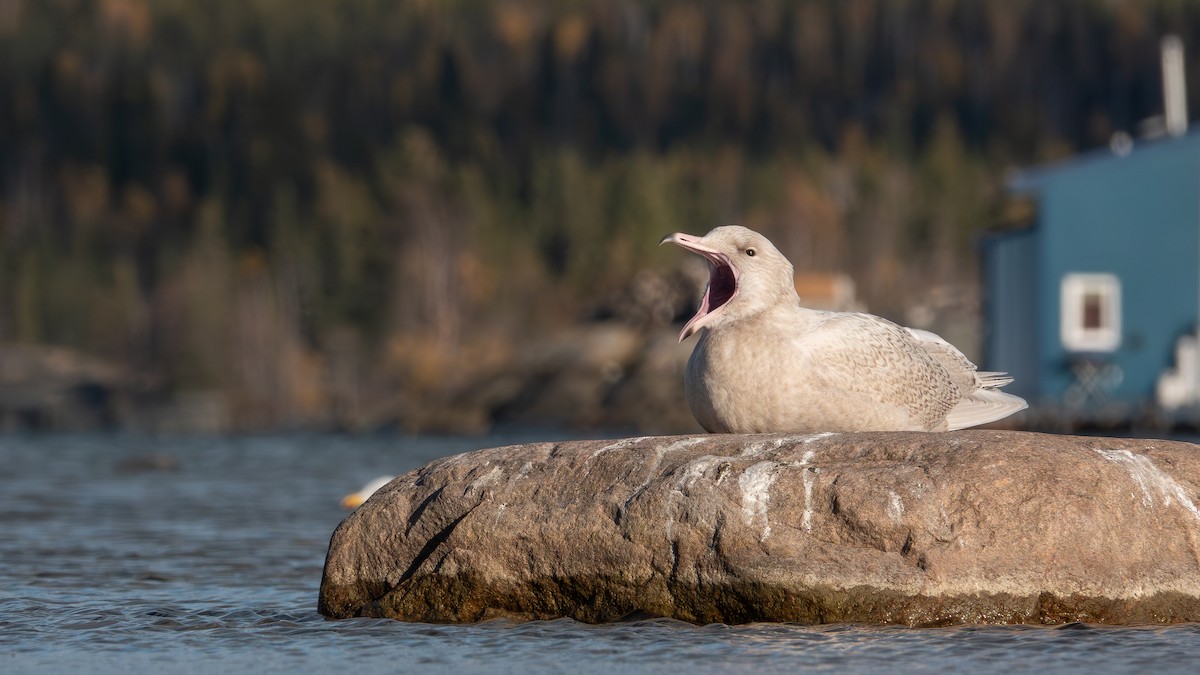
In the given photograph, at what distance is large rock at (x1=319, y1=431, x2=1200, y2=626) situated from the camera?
8.53m

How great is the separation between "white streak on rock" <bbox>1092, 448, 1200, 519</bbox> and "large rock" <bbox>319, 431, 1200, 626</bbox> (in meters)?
0.01

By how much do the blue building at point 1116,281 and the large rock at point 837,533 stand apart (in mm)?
27005

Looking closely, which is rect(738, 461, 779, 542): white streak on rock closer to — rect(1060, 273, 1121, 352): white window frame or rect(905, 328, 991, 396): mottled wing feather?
rect(905, 328, 991, 396): mottled wing feather

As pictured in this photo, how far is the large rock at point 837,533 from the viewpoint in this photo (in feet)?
28.0

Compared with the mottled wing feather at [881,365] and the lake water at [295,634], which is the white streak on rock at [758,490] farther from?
the mottled wing feather at [881,365]

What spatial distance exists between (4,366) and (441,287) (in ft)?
72.8

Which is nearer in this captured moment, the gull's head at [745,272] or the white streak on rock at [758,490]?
the white streak on rock at [758,490]

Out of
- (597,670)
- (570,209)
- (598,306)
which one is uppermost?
(570,209)

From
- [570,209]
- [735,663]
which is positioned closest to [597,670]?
[735,663]

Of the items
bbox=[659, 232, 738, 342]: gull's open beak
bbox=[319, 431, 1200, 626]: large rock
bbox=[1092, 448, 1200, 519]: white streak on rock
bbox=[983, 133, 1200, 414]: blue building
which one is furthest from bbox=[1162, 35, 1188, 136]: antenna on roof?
bbox=[319, 431, 1200, 626]: large rock

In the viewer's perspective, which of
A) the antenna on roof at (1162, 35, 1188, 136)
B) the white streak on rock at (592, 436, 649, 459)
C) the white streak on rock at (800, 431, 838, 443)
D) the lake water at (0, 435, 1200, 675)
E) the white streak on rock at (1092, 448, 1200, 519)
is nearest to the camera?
the lake water at (0, 435, 1200, 675)

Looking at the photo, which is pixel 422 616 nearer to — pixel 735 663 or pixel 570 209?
pixel 735 663

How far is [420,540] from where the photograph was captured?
9445mm

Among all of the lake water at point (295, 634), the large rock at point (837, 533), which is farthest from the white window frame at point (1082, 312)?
the large rock at point (837, 533)
